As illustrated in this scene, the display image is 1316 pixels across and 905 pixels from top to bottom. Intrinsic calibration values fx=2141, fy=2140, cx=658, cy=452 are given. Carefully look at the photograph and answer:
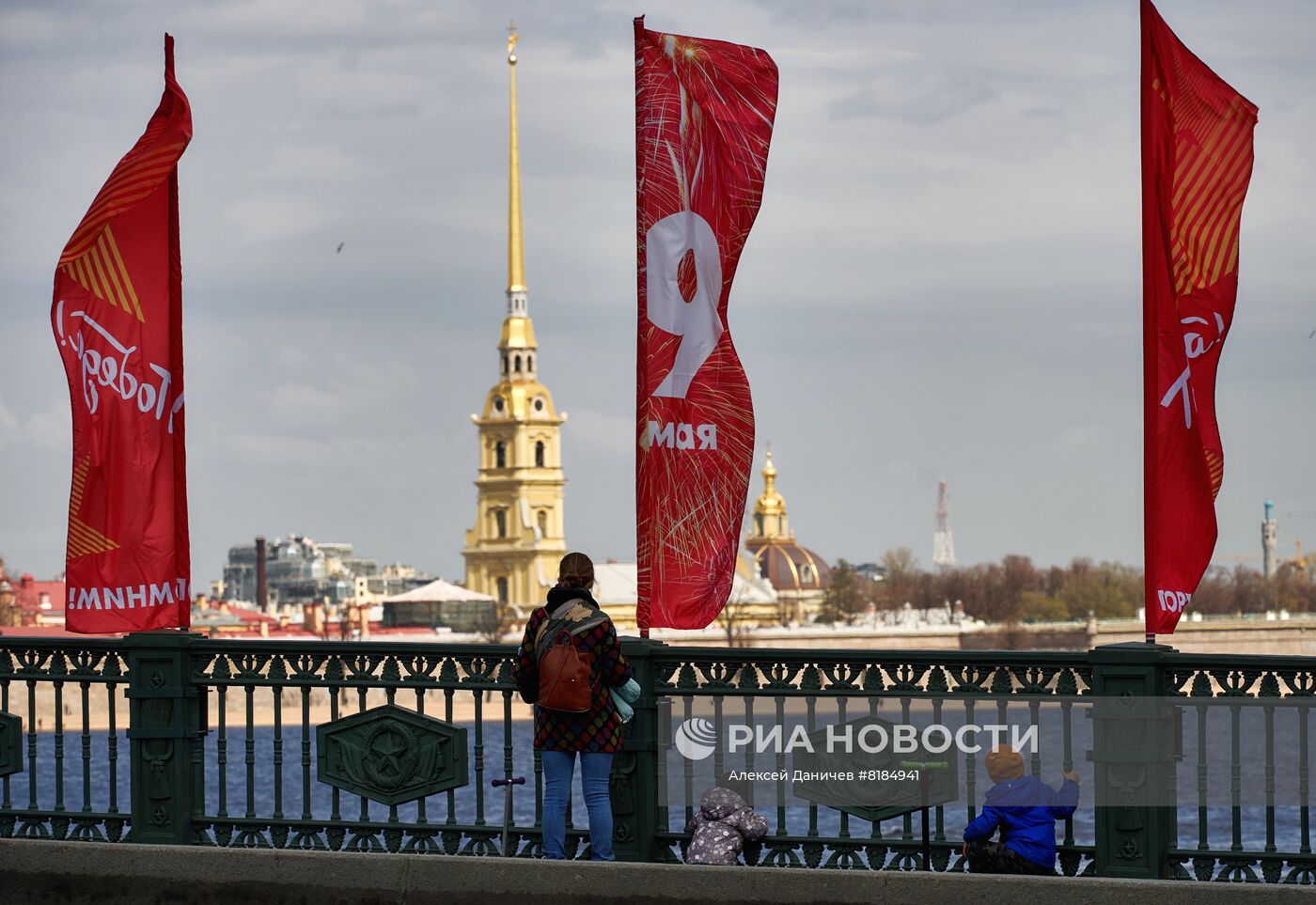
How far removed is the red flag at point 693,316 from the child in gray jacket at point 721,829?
2.97 feet

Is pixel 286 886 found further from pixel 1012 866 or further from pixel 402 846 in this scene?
pixel 1012 866

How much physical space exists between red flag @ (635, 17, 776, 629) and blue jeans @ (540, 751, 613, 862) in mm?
751

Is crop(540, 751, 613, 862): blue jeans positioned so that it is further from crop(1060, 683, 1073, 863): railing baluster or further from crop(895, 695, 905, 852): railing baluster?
crop(1060, 683, 1073, 863): railing baluster

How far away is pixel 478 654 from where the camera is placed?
10047 mm

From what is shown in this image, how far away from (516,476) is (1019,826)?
166443mm

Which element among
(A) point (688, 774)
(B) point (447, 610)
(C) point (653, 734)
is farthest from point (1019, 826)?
(B) point (447, 610)

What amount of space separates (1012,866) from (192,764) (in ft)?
13.2

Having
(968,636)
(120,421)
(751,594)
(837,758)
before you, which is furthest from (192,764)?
(751,594)

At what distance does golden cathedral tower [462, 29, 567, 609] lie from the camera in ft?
570

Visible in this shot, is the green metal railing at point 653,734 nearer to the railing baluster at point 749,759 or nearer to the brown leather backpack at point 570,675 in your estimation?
the railing baluster at point 749,759

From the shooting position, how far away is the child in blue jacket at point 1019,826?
927 centimetres

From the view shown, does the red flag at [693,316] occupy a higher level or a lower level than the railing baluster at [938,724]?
higher

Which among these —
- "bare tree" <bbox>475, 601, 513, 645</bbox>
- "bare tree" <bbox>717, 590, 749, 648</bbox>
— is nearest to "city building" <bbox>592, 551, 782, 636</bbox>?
"bare tree" <bbox>717, 590, 749, 648</bbox>

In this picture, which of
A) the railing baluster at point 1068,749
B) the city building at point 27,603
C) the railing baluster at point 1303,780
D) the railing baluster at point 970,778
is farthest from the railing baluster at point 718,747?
the city building at point 27,603
